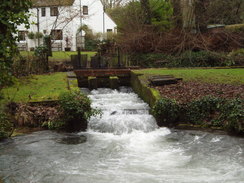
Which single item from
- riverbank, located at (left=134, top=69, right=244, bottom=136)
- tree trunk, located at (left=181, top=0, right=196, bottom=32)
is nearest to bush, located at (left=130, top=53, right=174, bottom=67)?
tree trunk, located at (left=181, top=0, right=196, bottom=32)

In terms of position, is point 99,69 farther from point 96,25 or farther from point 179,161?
point 96,25

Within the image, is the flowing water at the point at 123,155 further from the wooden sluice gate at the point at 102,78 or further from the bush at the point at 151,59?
Answer: the bush at the point at 151,59

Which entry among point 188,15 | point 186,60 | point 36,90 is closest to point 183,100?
point 36,90

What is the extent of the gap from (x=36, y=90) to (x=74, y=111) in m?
3.70

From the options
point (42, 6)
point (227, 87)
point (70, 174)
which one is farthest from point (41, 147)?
point (42, 6)

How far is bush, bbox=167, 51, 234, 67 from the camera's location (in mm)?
23047

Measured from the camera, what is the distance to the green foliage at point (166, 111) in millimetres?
11609

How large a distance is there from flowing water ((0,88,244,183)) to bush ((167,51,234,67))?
39.6 feet

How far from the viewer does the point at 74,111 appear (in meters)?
11.0

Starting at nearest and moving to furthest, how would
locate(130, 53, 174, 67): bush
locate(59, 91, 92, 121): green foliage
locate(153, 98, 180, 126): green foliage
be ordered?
1. locate(59, 91, 92, 121): green foliage
2. locate(153, 98, 180, 126): green foliage
3. locate(130, 53, 174, 67): bush

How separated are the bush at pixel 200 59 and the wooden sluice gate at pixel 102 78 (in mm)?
4841

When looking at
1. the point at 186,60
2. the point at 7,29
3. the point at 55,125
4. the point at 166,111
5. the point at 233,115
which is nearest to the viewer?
the point at 7,29

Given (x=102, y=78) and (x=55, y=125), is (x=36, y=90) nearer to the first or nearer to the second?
(x=55, y=125)

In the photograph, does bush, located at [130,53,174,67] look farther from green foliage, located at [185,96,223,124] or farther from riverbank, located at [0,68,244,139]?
green foliage, located at [185,96,223,124]
